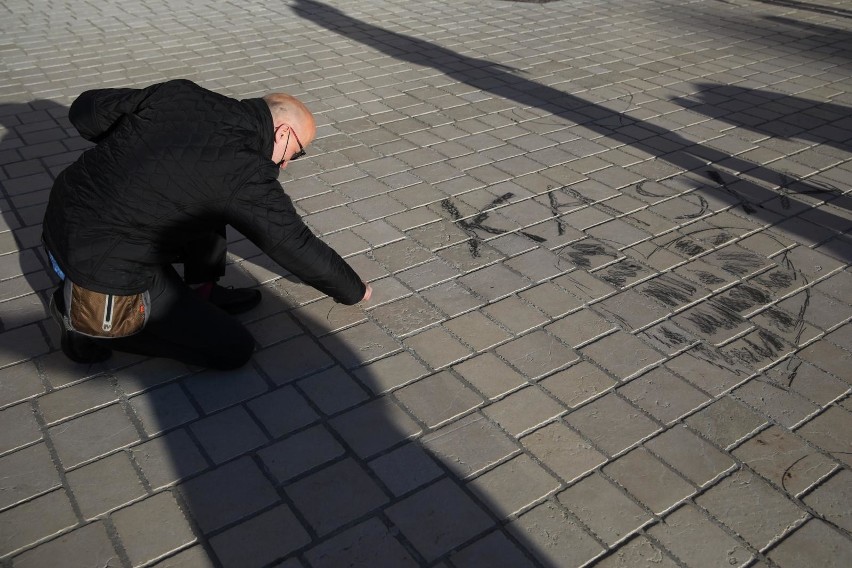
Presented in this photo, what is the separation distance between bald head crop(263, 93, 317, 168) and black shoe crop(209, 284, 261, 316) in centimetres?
74

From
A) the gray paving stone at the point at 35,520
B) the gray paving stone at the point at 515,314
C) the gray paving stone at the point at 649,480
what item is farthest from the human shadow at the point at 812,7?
A: the gray paving stone at the point at 35,520

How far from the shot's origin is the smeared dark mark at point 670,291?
371 centimetres

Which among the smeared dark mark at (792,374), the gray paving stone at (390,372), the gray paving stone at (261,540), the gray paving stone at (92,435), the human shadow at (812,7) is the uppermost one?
the human shadow at (812,7)

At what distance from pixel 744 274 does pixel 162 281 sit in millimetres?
2805

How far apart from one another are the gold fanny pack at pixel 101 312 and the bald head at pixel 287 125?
77cm

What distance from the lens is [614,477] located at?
107 inches

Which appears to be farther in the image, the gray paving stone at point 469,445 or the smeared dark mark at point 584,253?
the smeared dark mark at point 584,253

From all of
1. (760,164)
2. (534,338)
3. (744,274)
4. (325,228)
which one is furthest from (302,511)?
(760,164)

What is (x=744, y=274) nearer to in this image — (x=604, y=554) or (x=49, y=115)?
(x=604, y=554)

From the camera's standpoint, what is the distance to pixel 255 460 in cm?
275

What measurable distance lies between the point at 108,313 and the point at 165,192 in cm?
53

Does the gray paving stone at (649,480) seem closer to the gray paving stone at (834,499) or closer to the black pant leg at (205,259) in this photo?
the gray paving stone at (834,499)

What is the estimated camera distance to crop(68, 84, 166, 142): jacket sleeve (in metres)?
3.03

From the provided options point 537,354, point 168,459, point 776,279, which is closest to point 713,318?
point 776,279
